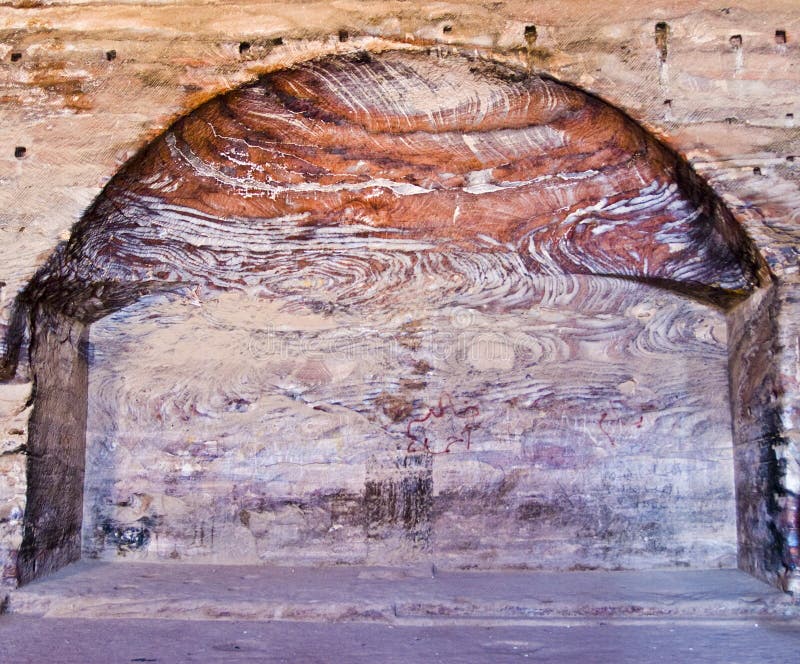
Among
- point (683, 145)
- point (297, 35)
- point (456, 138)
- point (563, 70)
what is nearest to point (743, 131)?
point (683, 145)

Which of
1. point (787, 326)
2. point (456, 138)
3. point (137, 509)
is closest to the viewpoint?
point (787, 326)

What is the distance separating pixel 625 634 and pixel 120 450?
2311mm

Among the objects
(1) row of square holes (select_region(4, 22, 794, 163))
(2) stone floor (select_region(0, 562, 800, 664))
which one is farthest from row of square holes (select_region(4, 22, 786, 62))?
(2) stone floor (select_region(0, 562, 800, 664))

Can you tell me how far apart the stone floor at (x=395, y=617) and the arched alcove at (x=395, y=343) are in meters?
0.26

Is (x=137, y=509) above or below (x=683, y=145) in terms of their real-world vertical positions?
below

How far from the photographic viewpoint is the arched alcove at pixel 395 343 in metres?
3.43

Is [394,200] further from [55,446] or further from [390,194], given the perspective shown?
[55,446]

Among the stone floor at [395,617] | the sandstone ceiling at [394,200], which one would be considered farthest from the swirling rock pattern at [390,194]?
the stone floor at [395,617]

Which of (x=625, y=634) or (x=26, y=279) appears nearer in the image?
(x=625, y=634)

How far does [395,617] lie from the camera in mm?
2951

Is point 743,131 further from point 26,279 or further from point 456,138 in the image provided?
point 26,279

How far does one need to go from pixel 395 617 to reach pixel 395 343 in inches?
50.7

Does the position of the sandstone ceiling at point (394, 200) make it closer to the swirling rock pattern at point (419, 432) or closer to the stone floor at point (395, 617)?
the swirling rock pattern at point (419, 432)

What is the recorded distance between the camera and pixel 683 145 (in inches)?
121
